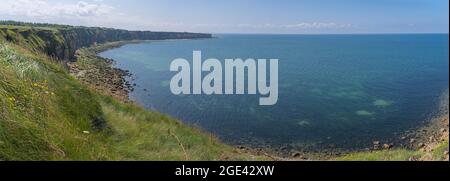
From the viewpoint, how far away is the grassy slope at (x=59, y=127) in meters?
5.38

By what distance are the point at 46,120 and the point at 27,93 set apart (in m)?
0.79

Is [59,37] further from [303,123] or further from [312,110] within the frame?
[303,123]

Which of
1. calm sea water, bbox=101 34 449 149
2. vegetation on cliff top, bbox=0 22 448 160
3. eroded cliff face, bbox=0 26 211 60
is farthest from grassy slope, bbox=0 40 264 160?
calm sea water, bbox=101 34 449 149

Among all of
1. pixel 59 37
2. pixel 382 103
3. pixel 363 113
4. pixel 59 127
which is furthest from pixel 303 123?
pixel 59 37

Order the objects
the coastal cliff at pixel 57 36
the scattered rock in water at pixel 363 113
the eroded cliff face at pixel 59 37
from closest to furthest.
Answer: the eroded cliff face at pixel 59 37 → the coastal cliff at pixel 57 36 → the scattered rock in water at pixel 363 113

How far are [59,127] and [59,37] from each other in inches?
2583

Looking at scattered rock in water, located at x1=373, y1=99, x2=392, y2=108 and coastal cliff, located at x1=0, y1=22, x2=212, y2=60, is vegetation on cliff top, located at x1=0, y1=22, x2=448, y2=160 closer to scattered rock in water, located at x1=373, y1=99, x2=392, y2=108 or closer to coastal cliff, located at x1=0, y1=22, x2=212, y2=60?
coastal cliff, located at x1=0, y1=22, x2=212, y2=60

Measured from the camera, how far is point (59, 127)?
6504mm

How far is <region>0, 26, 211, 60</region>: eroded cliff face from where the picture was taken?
34.3 metres

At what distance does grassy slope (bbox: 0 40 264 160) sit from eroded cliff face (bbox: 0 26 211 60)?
774cm

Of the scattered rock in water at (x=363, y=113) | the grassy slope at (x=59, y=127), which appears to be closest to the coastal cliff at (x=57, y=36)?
the grassy slope at (x=59, y=127)

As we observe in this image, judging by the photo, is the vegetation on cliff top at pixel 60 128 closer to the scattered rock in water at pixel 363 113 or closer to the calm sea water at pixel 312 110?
the calm sea water at pixel 312 110

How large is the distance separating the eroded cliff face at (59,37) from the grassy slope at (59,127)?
7.74m
